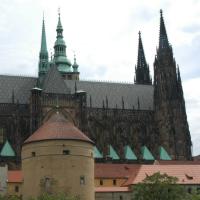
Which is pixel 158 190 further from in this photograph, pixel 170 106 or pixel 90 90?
pixel 90 90

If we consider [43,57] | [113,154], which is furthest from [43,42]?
[113,154]

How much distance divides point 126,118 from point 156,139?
24.3ft

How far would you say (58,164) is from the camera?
70.2 metres

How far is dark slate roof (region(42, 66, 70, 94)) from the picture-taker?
108188 mm

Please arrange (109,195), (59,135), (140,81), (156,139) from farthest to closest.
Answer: (140,81) < (156,139) < (109,195) < (59,135)

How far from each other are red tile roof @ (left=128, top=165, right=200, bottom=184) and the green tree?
1512 centimetres

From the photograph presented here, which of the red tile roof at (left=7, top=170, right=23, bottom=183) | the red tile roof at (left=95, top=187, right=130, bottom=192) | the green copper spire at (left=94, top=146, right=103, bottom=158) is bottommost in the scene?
the red tile roof at (left=95, top=187, right=130, bottom=192)

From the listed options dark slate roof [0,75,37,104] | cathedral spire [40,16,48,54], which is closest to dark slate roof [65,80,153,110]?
dark slate roof [0,75,37,104]

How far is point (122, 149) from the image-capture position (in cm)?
11481

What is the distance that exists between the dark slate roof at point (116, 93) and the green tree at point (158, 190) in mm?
52535

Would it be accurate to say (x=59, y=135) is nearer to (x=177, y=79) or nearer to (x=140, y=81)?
(x=177, y=79)

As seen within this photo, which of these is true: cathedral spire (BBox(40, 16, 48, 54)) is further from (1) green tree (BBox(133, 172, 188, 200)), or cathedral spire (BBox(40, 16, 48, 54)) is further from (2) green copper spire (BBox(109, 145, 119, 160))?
(1) green tree (BBox(133, 172, 188, 200))

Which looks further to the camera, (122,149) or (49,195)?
(122,149)

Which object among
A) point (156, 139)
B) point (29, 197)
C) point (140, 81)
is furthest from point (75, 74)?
point (29, 197)
